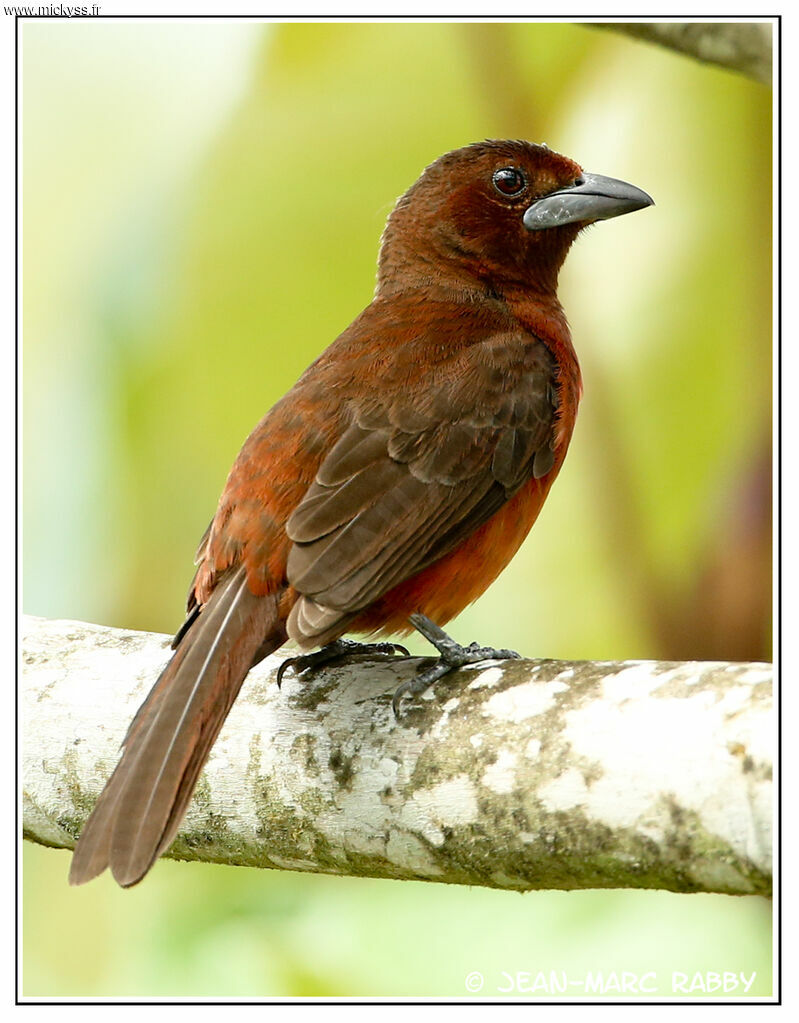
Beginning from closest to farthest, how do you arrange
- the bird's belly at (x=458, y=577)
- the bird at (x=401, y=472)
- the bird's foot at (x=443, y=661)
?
the bird at (x=401, y=472) → the bird's foot at (x=443, y=661) → the bird's belly at (x=458, y=577)

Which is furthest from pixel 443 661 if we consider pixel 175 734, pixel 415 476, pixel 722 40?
pixel 722 40

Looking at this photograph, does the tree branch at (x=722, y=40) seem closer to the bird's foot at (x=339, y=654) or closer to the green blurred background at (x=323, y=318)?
the green blurred background at (x=323, y=318)

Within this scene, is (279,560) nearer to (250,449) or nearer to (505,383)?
(250,449)

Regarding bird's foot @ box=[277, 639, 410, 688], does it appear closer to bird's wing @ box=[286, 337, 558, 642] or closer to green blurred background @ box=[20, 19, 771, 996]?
bird's wing @ box=[286, 337, 558, 642]

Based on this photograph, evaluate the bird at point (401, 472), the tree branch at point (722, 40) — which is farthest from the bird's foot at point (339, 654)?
the tree branch at point (722, 40)

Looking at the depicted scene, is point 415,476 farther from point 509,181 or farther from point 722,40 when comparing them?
point 722,40

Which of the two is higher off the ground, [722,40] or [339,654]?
[722,40]

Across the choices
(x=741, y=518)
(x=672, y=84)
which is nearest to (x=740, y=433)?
(x=741, y=518)
